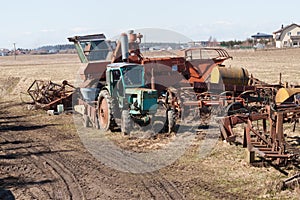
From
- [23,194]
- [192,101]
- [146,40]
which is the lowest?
[23,194]

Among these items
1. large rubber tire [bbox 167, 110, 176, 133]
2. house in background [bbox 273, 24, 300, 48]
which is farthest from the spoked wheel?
house in background [bbox 273, 24, 300, 48]

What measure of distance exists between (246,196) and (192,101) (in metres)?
6.34

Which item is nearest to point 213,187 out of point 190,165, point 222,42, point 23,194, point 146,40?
point 190,165

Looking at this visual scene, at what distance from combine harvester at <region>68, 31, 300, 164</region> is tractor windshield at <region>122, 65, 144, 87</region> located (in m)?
0.03

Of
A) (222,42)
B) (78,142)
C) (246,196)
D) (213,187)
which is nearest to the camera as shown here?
(246,196)

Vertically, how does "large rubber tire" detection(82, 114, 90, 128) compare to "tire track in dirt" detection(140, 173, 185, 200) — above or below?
above

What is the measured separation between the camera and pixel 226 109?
13211 mm

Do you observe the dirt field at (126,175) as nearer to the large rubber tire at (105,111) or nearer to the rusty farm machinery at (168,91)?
the large rubber tire at (105,111)

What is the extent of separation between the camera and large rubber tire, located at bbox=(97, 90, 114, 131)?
43.0 feet

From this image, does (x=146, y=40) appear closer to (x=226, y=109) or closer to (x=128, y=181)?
(x=226, y=109)

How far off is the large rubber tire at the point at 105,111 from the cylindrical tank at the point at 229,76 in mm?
3858

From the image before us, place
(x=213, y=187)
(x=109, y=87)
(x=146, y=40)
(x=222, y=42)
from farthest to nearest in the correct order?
(x=222, y=42) < (x=146, y=40) < (x=109, y=87) < (x=213, y=187)

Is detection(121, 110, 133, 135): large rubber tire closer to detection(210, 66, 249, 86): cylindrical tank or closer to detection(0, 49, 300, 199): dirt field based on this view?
detection(0, 49, 300, 199): dirt field

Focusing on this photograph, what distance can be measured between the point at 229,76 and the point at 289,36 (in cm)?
8703
